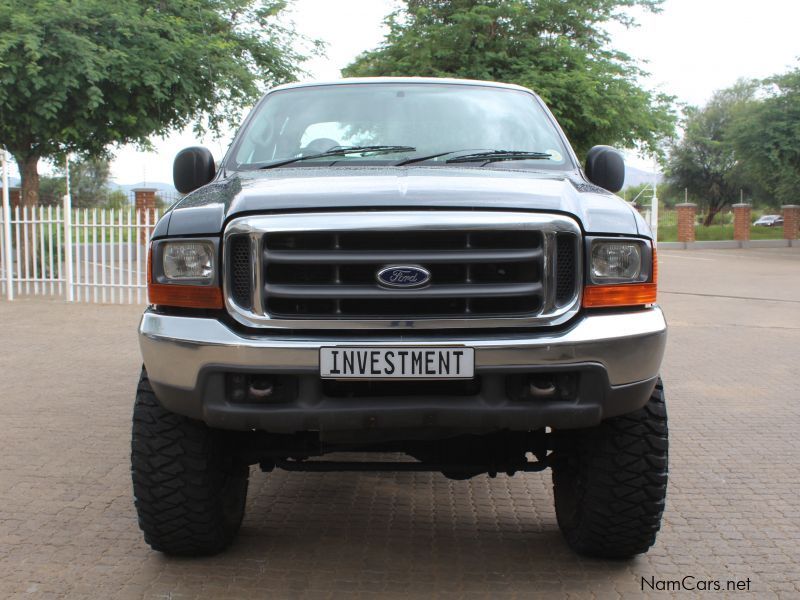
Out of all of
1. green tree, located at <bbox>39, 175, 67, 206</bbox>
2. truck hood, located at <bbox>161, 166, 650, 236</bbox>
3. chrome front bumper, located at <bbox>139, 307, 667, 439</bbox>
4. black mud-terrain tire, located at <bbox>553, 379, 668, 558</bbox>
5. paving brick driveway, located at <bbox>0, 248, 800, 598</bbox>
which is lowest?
paving brick driveway, located at <bbox>0, 248, 800, 598</bbox>

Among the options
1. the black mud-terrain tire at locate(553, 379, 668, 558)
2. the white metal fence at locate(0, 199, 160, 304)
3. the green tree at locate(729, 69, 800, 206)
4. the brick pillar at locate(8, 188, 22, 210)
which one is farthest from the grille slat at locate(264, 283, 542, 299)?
the green tree at locate(729, 69, 800, 206)

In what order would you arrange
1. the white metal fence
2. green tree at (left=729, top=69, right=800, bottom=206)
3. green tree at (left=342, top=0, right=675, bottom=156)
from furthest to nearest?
green tree at (left=729, top=69, right=800, bottom=206)
green tree at (left=342, top=0, right=675, bottom=156)
the white metal fence

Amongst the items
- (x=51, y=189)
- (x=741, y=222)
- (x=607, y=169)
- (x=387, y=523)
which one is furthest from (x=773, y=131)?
(x=51, y=189)

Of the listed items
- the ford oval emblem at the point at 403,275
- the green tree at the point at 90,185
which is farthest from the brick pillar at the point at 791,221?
the green tree at the point at 90,185

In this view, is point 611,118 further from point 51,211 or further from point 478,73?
point 51,211

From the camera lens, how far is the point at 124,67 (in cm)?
1598

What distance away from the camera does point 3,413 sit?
6734 mm

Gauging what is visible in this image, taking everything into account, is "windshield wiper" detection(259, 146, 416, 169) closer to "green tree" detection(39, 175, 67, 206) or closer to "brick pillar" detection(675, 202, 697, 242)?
"brick pillar" detection(675, 202, 697, 242)

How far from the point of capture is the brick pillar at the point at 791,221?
4156 cm

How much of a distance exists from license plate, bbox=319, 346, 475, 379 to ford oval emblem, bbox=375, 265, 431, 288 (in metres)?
0.23

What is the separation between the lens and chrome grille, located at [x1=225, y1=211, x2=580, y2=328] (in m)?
3.15

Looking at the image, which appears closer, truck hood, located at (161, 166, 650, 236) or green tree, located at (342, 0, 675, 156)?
truck hood, located at (161, 166, 650, 236)

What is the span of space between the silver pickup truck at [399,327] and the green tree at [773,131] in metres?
31.8

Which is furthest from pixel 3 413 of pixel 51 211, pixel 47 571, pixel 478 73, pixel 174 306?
pixel 478 73
